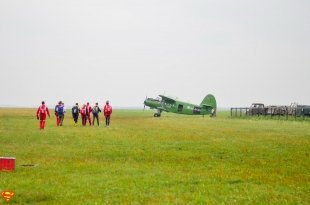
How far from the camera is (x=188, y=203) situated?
10.0 meters

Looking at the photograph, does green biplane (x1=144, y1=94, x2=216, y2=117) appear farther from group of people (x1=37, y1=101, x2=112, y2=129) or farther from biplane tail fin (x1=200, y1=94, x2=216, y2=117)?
group of people (x1=37, y1=101, x2=112, y2=129)

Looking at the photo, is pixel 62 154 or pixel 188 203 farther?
pixel 62 154

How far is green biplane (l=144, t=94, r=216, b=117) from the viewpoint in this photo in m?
76.6

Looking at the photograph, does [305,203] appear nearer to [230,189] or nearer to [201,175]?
[230,189]

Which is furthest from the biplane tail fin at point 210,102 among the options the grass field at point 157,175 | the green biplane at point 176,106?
the grass field at point 157,175

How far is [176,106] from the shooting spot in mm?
77188

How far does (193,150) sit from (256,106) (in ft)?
229

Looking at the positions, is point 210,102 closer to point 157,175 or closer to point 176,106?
point 176,106

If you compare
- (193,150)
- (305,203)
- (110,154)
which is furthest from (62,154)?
(305,203)

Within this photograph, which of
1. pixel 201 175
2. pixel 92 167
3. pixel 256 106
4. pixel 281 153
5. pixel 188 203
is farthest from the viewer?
pixel 256 106

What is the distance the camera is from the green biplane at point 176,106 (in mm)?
76631

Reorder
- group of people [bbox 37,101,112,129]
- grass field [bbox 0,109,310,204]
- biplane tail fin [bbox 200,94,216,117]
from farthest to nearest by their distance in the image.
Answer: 1. biplane tail fin [bbox 200,94,216,117]
2. group of people [bbox 37,101,112,129]
3. grass field [bbox 0,109,310,204]

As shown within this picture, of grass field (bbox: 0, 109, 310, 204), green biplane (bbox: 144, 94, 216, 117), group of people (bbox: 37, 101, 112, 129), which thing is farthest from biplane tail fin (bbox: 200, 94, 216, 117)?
grass field (bbox: 0, 109, 310, 204)

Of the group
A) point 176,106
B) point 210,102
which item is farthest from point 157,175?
point 210,102
